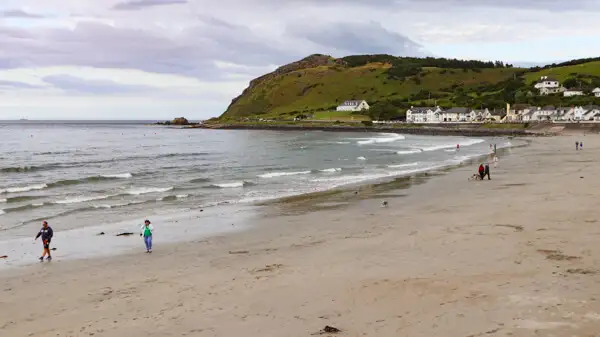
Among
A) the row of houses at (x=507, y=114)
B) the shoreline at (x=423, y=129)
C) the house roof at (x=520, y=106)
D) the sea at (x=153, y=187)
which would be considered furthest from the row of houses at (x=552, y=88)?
the sea at (x=153, y=187)

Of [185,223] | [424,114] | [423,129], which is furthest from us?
[424,114]

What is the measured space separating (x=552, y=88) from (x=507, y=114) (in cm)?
4671

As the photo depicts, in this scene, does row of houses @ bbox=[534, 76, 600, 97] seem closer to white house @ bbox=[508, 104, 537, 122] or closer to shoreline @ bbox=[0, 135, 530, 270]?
white house @ bbox=[508, 104, 537, 122]

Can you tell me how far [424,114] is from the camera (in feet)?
531

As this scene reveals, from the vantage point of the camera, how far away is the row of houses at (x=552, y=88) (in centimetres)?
16788

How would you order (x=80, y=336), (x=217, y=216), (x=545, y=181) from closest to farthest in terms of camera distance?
(x=80, y=336), (x=217, y=216), (x=545, y=181)

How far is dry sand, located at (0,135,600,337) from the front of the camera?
33.5ft

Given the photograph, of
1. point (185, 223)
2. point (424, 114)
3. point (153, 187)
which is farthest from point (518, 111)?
point (185, 223)

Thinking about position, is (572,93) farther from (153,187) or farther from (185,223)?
(185,223)

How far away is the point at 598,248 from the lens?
14695 millimetres

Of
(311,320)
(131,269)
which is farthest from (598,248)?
(131,269)

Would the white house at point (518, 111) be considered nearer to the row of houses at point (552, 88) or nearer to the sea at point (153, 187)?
the row of houses at point (552, 88)

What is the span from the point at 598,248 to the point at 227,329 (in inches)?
420

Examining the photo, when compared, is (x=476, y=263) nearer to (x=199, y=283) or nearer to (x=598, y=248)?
(x=598, y=248)
